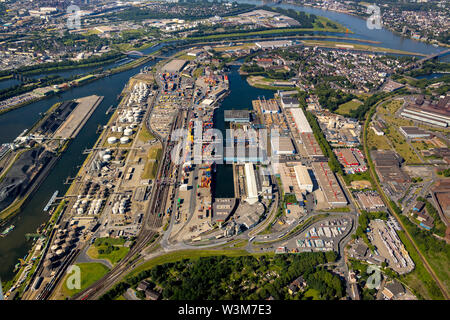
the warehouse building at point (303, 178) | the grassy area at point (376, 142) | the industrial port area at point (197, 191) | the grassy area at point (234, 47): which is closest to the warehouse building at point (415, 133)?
the grassy area at point (376, 142)

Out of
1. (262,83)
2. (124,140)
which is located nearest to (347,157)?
(262,83)

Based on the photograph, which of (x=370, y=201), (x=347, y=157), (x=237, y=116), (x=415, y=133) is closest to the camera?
(x=370, y=201)

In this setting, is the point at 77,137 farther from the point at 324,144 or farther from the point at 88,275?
the point at 324,144

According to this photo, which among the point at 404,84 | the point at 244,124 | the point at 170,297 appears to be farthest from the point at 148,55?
the point at 170,297

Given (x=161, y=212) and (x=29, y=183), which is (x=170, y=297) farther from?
(x=29, y=183)

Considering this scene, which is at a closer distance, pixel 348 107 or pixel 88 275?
pixel 88 275

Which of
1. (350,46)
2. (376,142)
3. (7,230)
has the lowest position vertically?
(7,230)

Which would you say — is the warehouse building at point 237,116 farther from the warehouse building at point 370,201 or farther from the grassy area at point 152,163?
the warehouse building at point 370,201
